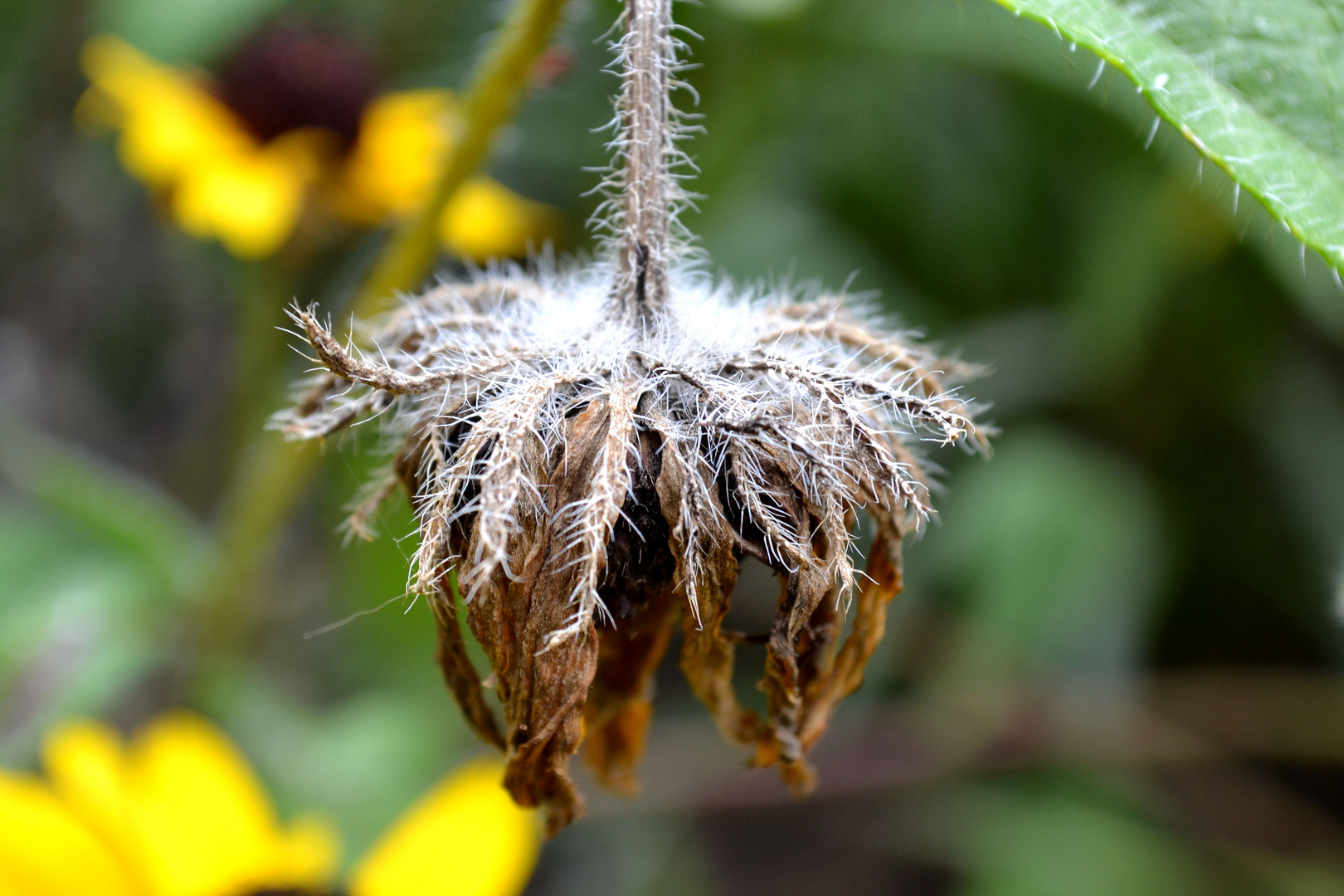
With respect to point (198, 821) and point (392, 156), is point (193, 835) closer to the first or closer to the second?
point (198, 821)

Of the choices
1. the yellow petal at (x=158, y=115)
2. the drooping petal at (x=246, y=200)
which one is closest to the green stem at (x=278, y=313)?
the drooping petal at (x=246, y=200)

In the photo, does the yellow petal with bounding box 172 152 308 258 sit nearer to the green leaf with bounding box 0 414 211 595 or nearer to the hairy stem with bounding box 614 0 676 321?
the green leaf with bounding box 0 414 211 595

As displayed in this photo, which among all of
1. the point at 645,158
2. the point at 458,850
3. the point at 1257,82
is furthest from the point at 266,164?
the point at 1257,82

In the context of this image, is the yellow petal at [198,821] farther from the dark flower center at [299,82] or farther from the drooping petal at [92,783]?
the dark flower center at [299,82]


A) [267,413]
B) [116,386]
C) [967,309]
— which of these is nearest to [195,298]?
[116,386]

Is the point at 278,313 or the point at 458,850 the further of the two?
the point at 278,313

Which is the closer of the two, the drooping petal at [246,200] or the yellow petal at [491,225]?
the drooping petal at [246,200]
